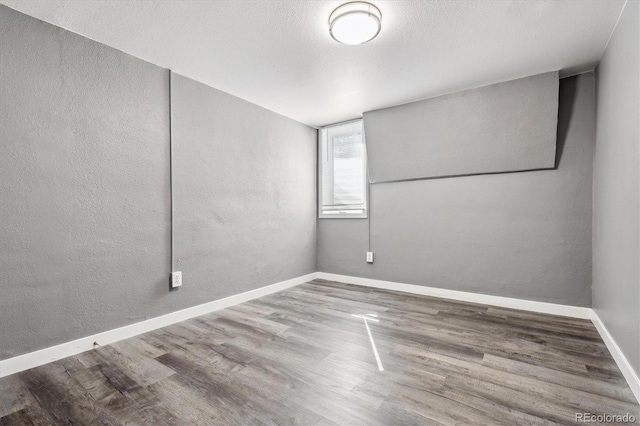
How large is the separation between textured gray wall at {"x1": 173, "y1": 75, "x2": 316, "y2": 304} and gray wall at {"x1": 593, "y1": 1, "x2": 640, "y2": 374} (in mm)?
2742

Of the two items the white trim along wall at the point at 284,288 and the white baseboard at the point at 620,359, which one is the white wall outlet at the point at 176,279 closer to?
the white trim along wall at the point at 284,288

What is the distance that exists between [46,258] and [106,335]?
62 cm

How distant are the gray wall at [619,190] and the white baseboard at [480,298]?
267 mm

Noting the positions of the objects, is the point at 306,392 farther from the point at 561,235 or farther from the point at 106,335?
the point at 561,235

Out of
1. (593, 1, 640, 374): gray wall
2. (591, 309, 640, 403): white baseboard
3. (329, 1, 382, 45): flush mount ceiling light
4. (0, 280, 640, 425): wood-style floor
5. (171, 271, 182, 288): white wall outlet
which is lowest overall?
(0, 280, 640, 425): wood-style floor

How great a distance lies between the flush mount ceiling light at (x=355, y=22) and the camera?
164cm

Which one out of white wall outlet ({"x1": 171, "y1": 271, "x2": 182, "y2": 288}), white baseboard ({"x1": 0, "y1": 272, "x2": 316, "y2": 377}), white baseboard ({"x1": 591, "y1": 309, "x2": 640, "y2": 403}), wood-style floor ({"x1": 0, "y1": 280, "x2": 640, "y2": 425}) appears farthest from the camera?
white wall outlet ({"x1": 171, "y1": 271, "x2": 182, "y2": 288})

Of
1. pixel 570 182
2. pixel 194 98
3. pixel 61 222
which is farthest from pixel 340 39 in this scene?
pixel 570 182

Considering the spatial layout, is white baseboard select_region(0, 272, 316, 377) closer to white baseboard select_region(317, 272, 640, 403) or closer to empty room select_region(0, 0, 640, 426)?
empty room select_region(0, 0, 640, 426)

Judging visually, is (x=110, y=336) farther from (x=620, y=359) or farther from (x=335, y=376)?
(x=620, y=359)

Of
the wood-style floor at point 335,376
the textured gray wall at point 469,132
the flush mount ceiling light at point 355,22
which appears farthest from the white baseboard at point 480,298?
the flush mount ceiling light at point 355,22

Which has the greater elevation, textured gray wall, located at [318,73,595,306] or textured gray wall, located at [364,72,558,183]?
textured gray wall, located at [364,72,558,183]

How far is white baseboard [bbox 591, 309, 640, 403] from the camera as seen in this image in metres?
1.34

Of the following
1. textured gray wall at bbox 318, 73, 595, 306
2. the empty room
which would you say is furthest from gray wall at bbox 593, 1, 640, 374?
textured gray wall at bbox 318, 73, 595, 306
